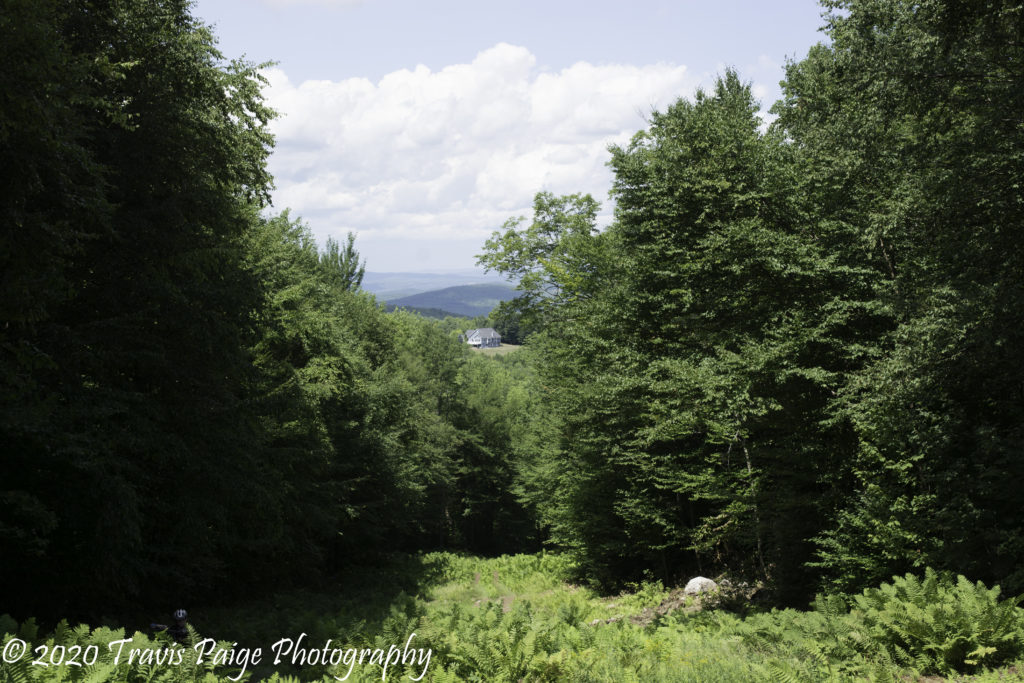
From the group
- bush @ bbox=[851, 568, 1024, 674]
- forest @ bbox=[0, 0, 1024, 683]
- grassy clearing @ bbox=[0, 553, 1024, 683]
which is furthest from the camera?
forest @ bbox=[0, 0, 1024, 683]

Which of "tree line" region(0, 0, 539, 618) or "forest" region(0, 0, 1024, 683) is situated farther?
"tree line" region(0, 0, 539, 618)

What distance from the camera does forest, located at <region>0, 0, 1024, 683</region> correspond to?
8.55 m

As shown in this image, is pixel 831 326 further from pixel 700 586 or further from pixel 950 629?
pixel 700 586

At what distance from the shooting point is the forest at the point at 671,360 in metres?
8.55

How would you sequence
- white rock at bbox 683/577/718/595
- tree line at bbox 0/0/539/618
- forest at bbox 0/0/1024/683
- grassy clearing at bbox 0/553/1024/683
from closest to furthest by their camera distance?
grassy clearing at bbox 0/553/1024/683
forest at bbox 0/0/1024/683
tree line at bbox 0/0/539/618
white rock at bbox 683/577/718/595

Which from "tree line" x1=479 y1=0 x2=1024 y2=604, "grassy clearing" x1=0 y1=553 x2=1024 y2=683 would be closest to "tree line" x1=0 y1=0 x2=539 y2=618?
"grassy clearing" x1=0 y1=553 x2=1024 y2=683

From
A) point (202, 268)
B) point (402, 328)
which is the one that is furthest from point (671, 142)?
point (402, 328)

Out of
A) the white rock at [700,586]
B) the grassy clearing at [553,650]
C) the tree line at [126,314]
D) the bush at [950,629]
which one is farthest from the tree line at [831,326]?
the tree line at [126,314]

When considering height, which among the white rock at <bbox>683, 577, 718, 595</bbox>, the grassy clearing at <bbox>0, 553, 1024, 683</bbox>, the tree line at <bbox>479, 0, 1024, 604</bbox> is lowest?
the white rock at <bbox>683, 577, 718, 595</bbox>

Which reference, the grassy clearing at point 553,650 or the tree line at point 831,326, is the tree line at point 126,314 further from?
the tree line at point 831,326

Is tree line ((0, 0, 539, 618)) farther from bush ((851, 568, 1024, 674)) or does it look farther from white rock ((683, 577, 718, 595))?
white rock ((683, 577, 718, 595))

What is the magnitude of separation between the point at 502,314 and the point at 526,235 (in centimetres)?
352

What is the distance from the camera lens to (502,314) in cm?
2812

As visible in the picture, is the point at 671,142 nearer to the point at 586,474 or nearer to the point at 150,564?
the point at 586,474
